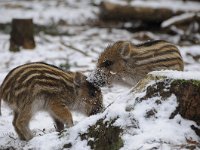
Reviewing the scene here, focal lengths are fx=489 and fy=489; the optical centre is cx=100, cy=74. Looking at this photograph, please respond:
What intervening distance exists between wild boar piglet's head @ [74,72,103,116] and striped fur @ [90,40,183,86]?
71cm

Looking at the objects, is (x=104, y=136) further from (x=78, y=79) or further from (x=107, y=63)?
(x=107, y=63)

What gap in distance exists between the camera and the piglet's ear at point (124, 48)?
6816 mm

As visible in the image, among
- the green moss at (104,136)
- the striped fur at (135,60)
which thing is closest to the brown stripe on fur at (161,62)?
the striped fur at (135,60)

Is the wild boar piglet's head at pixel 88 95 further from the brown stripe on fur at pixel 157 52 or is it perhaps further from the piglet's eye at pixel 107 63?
the brown stripe on fur at pixel 157 52

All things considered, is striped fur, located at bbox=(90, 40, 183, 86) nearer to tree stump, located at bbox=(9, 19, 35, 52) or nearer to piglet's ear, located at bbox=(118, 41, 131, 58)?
piglet's ear, located at bbox=(118, 41, 131, 58)

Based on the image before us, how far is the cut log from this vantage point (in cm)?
1318

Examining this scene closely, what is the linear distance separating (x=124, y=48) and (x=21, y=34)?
4.46 m

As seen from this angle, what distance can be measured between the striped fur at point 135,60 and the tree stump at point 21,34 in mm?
4243

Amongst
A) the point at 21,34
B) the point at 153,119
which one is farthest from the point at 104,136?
the point at 21,34

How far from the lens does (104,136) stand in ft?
14.0

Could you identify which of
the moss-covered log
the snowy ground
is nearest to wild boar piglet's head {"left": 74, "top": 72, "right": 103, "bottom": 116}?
the snowy ground

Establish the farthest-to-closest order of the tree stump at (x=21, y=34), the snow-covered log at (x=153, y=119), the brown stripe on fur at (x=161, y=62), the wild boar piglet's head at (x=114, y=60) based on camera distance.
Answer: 1. the tree stump at (x=21, y=34)
2. the wild boar piglet's head at (x=114, y=60)
3. the brown stripe on fur at (x=161, y=62)
4. the snow-covered log at (x=153, y=119)

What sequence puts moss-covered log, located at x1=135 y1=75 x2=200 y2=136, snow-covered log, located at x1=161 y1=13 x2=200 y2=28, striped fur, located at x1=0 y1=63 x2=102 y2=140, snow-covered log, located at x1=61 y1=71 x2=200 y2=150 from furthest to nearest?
snow-covered log, located at x1=161 y1=13 x2=200 y2=28, striped fur, located at x1=0 y1=63 x2=102 y2=140, moss-covered log, located at x1=135 y1=75 x2=200 y2=136, snow-covered log, located at x1=61 y1=71 x2=200 y2=150

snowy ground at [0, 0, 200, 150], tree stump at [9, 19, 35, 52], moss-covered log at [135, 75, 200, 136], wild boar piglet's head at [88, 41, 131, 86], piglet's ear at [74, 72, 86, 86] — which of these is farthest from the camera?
tree stump at [9, 19, 35, 52]
